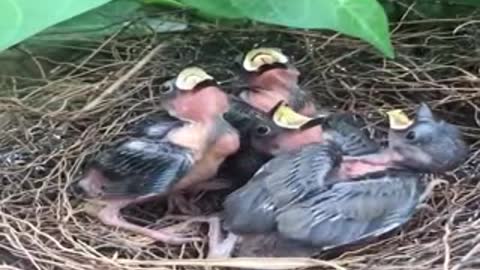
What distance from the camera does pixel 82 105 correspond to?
1432mm

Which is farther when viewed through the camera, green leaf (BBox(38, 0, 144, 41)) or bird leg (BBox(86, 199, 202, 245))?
green leaf (BBox(38, 0, 144, 41))

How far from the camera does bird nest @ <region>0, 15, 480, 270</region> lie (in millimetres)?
1140

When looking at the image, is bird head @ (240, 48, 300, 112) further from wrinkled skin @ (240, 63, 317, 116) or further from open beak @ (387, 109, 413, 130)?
open beak @ (387, 109, 413, 130)

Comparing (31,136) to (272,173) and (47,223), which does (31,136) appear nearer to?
(47,223)

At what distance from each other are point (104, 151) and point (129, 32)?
33 centimetres

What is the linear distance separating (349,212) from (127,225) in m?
0.21

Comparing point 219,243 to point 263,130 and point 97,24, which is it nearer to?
point 263,130

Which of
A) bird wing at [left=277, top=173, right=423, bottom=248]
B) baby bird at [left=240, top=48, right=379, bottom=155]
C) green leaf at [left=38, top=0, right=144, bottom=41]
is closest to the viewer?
bird wing at [left=277, top=173, right=423, bottom=248]

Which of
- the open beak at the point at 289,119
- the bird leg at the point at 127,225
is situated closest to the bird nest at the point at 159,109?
the bird leg at the point at 127,225

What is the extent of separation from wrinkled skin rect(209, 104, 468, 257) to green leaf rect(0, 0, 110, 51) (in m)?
0.20

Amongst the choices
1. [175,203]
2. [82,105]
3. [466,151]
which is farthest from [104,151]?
[466,151]

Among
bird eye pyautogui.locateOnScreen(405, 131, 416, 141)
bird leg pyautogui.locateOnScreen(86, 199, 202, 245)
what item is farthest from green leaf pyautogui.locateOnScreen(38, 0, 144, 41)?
bird eye pyautogui.locateOnScreen(405, 131, 416, 141)

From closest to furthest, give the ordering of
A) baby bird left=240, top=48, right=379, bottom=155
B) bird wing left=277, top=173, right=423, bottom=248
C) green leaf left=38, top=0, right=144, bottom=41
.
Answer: bird wing left=277, top=173, right=423, bottom=248
baby bird left=240, top=48, right=379, bottom=155
green leaf left=38, top=0, right=144, bottom=41

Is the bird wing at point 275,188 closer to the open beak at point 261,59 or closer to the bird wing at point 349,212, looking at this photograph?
the bird wing at point 349,212
